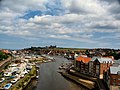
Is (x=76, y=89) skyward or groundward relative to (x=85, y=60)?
groundward

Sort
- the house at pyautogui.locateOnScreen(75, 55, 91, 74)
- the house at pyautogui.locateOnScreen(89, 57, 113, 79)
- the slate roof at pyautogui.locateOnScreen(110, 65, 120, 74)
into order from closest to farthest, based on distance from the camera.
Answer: the slate roof at pyautogui.locateOnScreen(110, 65, 120, 74), the house at pyautogui.locateOnScreen(89, 57, 113, 79), the house at pyautogui.locateOnScreen(75, 55, 91, 74)

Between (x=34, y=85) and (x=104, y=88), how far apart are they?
7.51 m

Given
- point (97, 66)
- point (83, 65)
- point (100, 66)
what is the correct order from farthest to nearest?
point (83, 65), point (97, 66), point (100, 66)

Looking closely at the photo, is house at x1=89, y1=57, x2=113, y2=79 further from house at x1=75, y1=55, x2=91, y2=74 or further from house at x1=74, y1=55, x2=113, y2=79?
house at x1=75, y1=55, x2=91, y2=74

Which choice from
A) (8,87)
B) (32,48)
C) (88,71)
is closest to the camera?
(8,87)

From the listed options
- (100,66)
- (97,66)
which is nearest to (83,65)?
(97,66)

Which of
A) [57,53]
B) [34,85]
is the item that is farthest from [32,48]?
[34,85]

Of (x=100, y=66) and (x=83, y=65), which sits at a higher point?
(x=100, y=66)

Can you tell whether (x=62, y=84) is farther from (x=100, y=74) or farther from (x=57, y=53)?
(x=57, y=53)

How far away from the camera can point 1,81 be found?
2322cm

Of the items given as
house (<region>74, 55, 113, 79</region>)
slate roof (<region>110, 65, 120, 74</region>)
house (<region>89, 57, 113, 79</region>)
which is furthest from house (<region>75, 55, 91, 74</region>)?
slate roof (<region>110, 65, 120, 74</region>)

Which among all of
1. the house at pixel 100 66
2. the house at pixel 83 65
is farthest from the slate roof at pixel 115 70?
the house at pixel 83 65

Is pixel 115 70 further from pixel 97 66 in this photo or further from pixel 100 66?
pixel 97 66

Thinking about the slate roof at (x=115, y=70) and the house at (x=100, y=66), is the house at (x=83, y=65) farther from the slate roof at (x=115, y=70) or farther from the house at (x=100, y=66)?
the slate roof at (x=115, y=70)
